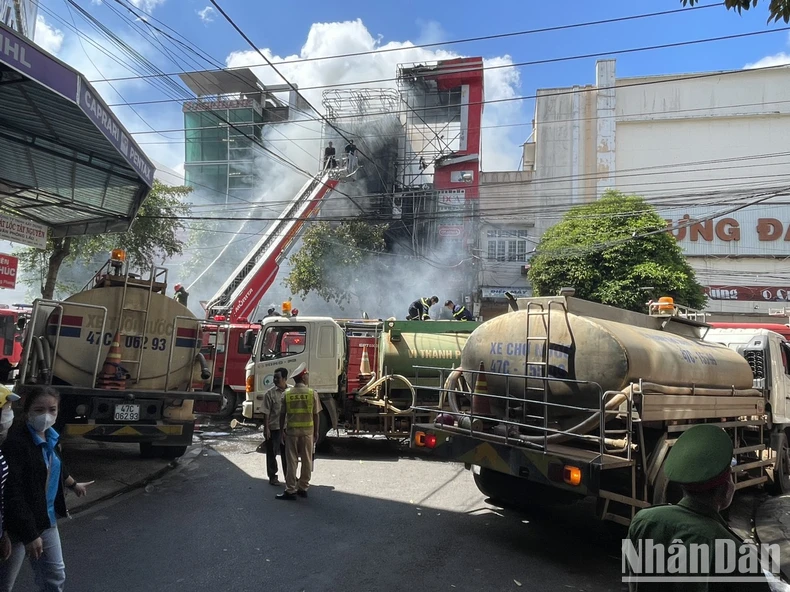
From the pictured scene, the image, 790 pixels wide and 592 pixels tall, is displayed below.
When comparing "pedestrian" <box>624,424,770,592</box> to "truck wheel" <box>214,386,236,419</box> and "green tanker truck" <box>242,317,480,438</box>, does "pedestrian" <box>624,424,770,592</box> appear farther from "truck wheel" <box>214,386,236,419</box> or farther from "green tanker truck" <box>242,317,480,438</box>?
"truck wheel" <box>214,386,236,419</box>

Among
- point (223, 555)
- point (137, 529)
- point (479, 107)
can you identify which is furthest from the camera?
point (479, 107)

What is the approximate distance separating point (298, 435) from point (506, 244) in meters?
25.7

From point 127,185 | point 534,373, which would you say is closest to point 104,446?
point 127,185

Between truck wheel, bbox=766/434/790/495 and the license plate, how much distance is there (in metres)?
8.60

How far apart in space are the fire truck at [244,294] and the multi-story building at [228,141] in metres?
14.1

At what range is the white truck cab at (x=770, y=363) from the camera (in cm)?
791

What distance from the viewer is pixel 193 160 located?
38.2 meters

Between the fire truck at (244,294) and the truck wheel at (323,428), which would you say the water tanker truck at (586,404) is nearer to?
the truck wheel at (323,428)

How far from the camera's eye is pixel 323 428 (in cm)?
958

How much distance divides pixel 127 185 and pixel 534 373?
278 inches

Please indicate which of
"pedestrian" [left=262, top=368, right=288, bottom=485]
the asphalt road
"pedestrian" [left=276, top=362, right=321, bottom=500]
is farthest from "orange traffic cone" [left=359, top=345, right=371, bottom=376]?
"pedestrian" [left=276, top=362, right=321, bottom=500]

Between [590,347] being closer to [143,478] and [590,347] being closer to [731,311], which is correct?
[143,478]

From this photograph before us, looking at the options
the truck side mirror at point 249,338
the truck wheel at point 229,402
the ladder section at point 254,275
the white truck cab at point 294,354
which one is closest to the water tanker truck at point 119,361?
the white truck cab at point 294,354

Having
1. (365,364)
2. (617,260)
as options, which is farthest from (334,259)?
(365,364)
